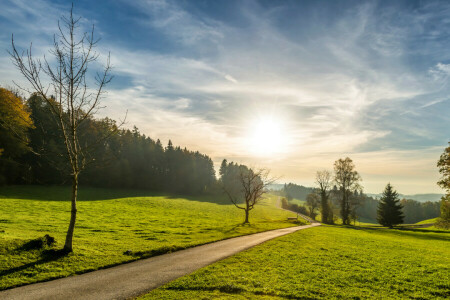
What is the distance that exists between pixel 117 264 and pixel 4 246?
694 centimetres

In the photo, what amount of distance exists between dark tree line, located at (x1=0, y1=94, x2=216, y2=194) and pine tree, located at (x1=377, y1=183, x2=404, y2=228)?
→ 7486cm

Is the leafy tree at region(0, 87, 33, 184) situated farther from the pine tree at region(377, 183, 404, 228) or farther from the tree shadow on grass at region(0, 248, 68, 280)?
the pine tree at region(377, 183, 404, 228)

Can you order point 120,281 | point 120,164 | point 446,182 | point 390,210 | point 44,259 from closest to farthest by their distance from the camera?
1. point 120,281
2. point 44,259
3. point 446,182
4. point 390,210
5. point 120,164

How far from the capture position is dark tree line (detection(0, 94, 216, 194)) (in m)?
61.2

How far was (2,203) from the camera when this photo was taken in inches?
1410

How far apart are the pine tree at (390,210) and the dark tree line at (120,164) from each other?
246 ft

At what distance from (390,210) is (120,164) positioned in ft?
303

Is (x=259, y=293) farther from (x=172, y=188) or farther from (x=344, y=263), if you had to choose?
(x=172, y=188)

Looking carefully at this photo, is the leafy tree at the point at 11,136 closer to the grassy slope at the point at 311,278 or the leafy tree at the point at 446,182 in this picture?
the grassy slope at the point at 311,278

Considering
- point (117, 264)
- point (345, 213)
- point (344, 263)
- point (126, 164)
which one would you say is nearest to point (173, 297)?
point (117, 264)

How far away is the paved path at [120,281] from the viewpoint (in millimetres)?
10000

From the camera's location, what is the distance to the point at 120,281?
11.7 meters

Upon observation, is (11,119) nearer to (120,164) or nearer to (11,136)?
(11,136)

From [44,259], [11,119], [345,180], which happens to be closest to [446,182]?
[345,180]
